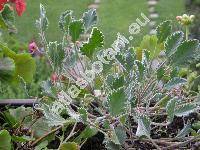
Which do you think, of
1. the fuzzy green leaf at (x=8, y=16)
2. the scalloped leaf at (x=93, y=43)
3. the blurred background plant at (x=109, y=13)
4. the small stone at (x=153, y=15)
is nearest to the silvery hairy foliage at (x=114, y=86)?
the scalloped leaf at (x=93, y=43)

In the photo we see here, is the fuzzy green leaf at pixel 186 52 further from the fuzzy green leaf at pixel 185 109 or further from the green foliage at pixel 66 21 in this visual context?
the green foliage at pixel 66 21

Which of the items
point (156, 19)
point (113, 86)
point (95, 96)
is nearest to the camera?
point (113, 86)

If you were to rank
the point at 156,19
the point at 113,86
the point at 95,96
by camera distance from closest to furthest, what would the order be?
the point at 113,86, the point at 95,96, the point at 156,19

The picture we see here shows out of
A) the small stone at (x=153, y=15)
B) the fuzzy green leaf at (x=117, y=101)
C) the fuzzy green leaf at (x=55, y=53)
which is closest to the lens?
the fuzzy green leaf at (x=117, y=101)

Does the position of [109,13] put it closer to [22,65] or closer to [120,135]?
[22,65]

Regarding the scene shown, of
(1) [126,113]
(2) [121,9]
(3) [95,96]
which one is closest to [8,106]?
(3) [95,96]

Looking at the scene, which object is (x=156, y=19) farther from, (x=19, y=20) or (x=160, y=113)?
(x=160, y=113)
